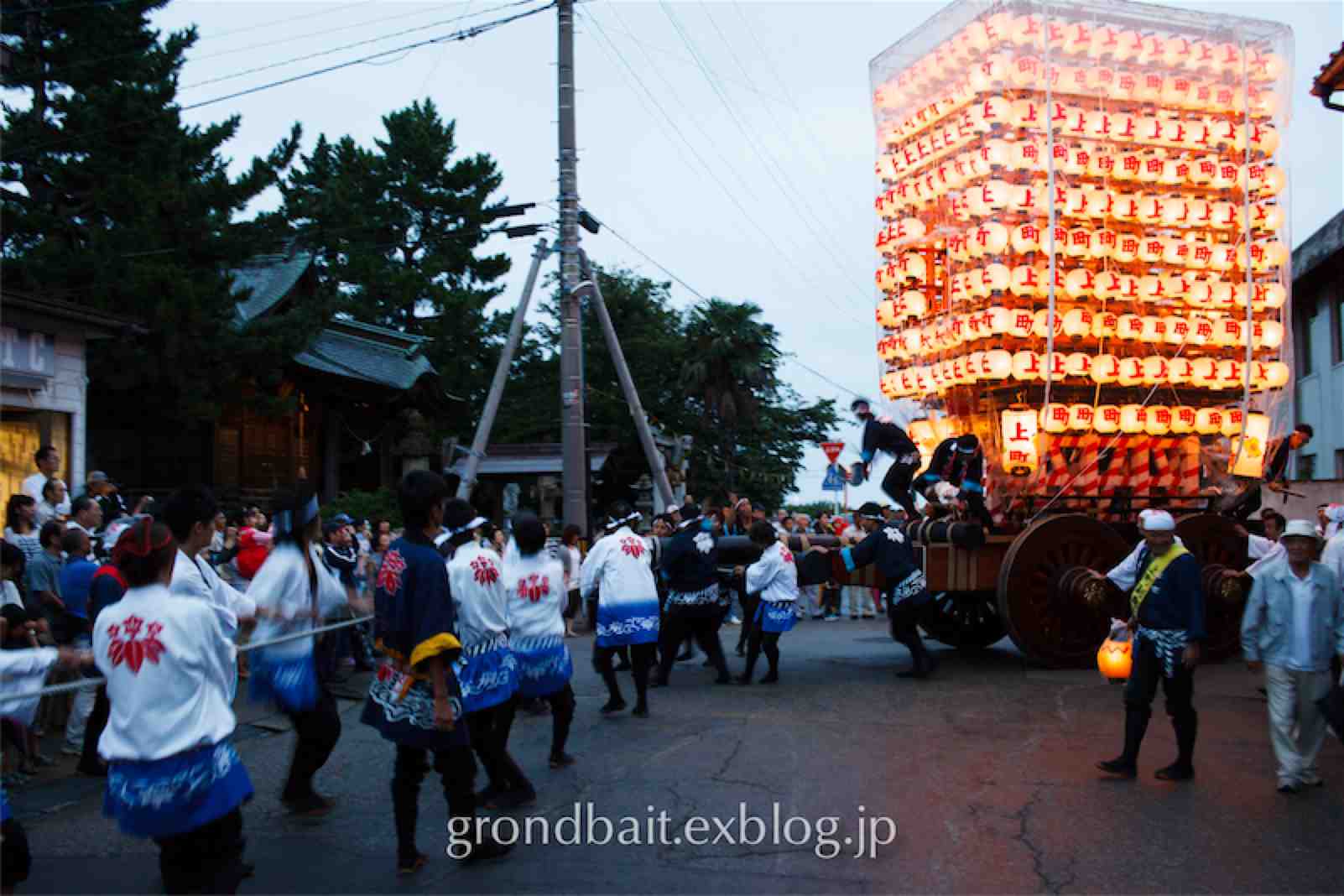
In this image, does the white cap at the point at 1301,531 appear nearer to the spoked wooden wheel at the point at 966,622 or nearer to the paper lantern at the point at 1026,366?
the paper lantern at the point at 1026,366

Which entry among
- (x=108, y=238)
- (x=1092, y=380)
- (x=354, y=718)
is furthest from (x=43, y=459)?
(x=1092, y=380)

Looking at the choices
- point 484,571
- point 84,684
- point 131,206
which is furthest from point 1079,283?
point 131,206

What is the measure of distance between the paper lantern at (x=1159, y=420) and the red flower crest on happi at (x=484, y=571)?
7.90 m

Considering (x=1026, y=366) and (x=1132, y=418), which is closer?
(x=1026, y=366)

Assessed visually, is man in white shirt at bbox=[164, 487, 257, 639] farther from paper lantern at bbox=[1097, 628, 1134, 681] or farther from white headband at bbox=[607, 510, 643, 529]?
paper lantern at bbox=[1097, 628, 1134, 681]

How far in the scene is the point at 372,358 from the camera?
2447cm

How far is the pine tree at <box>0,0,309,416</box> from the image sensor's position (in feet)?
49.2

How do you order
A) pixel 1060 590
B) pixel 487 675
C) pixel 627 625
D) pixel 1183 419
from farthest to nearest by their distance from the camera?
pixel 1183 419, pixel 1060 590, pixel 627 625, pixel 487 675

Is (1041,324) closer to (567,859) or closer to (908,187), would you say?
(908,187)

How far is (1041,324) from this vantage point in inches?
442

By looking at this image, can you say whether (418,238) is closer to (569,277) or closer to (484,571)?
(569,277)

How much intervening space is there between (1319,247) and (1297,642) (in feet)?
50.1

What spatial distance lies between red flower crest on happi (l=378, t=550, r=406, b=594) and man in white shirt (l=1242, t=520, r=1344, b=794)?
4.96 meters

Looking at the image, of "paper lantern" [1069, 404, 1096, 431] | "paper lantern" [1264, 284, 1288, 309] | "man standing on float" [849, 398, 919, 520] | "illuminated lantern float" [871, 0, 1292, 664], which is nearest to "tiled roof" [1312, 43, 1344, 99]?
"illuminated lantern float" [871, 0, 1292, 664]
